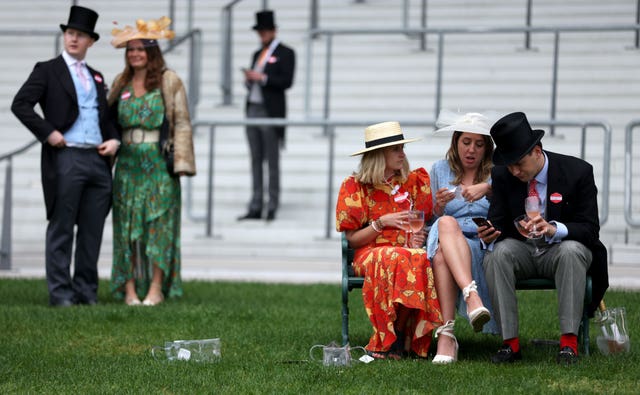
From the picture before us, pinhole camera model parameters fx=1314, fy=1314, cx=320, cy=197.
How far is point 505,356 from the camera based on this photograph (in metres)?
6.92

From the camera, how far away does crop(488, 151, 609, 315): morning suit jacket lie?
701cm

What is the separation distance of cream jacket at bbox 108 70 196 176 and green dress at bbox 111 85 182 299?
0.23 ft

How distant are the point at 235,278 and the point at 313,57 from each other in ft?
19.1

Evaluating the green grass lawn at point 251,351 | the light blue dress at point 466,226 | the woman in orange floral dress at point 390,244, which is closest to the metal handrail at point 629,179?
the green grass lawn at point 251,351

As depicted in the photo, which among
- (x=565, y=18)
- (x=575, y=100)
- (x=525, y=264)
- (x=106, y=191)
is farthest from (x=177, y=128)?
(x=565, y=18)

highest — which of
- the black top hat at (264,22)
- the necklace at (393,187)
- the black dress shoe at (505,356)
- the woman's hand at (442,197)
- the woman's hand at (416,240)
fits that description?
the black top hat at (264,22)

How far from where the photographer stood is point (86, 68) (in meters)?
9.69

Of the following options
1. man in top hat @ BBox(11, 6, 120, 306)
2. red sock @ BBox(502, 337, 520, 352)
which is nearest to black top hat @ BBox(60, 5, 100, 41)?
man in top hat @ BBox(11, 6, 120, 306)

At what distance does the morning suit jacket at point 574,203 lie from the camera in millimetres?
7012

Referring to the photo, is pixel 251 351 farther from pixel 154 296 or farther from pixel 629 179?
pixel 629 179

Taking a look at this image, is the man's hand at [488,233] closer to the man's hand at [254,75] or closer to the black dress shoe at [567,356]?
the black dress shoe at [567,356]

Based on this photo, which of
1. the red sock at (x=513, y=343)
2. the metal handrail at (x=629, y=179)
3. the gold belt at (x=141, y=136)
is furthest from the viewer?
the metal handrail at (x=629, y=179)

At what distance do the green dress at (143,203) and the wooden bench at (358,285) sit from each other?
2.51 m

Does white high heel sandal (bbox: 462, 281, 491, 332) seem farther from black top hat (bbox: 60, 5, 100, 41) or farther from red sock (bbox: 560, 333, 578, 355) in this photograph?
black top hat (bbox: 60, 5, 100, 41)
